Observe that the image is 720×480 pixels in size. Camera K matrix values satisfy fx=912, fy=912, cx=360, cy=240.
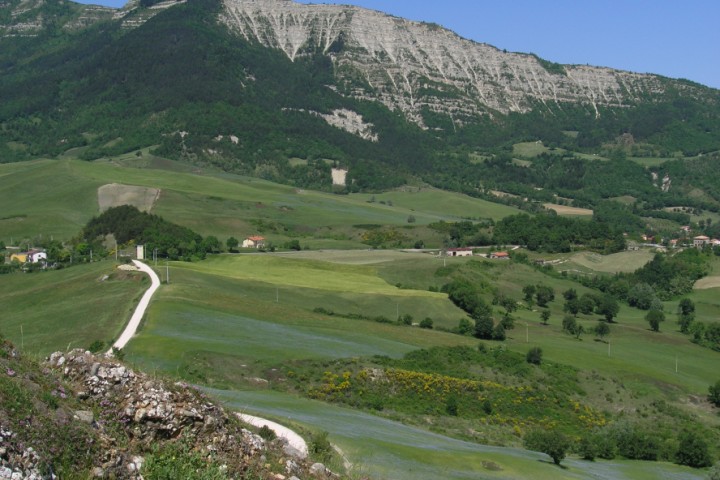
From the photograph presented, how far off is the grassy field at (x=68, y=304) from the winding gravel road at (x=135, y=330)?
72 cm

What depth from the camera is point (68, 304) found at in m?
84.1

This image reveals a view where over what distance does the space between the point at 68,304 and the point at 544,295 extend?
6779cm

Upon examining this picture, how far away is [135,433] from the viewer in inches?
790

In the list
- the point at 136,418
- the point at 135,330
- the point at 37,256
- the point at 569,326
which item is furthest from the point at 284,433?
the point at 37,256

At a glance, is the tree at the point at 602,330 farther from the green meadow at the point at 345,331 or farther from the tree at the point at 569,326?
the tree at the point at 569,326

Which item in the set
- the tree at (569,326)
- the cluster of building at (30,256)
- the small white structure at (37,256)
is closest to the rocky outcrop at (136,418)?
the tree at (569,326)

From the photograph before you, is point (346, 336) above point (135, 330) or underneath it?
above

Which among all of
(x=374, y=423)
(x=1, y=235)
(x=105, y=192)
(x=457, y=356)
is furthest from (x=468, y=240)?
(x=374, y=423)

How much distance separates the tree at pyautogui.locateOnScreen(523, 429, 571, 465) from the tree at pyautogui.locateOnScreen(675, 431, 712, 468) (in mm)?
12324

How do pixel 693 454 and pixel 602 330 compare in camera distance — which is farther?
pixel 602 330

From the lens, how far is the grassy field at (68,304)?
6888cm

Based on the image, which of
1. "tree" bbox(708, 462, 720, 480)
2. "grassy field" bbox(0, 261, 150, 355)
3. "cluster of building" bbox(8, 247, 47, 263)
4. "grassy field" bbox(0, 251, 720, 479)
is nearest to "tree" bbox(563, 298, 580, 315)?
"grassy field" bbox(0, 251, 720, 479)

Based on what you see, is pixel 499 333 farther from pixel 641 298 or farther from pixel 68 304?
pixel 641 298

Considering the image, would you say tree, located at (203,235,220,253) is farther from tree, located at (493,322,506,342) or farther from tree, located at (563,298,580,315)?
tree, located at (493,322,506,342)
